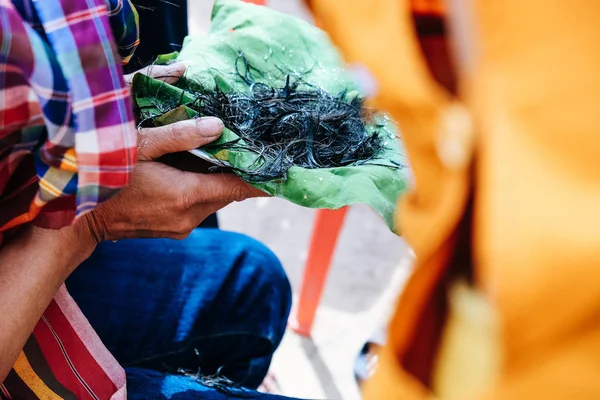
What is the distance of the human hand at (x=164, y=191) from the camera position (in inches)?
21.9

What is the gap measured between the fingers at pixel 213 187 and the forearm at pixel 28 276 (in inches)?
4.9

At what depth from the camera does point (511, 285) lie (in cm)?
22

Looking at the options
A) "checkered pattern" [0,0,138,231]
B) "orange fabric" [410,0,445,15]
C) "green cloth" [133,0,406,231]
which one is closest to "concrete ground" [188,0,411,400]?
"green cloth" [133,0,406,231]

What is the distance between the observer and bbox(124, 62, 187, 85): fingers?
0.67 meters

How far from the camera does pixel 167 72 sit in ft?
2.21

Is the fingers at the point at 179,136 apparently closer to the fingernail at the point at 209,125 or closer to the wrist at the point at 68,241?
the fingernail at the point at 209,125

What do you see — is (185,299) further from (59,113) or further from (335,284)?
(335,284)

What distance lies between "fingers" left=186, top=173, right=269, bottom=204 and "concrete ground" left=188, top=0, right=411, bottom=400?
2.14ft

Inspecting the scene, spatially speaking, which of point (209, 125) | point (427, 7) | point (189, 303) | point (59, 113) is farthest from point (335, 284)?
point (427, 7)

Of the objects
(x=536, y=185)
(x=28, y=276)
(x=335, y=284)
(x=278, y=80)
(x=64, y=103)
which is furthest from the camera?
(x=335, y=284)

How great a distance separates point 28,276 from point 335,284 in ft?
3.06

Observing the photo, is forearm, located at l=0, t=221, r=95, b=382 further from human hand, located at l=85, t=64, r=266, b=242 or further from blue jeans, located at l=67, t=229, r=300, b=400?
blue jeans, located at l=67, t=229, r=300, b=400

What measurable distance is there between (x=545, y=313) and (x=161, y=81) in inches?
20.8

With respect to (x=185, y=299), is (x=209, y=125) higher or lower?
higher
